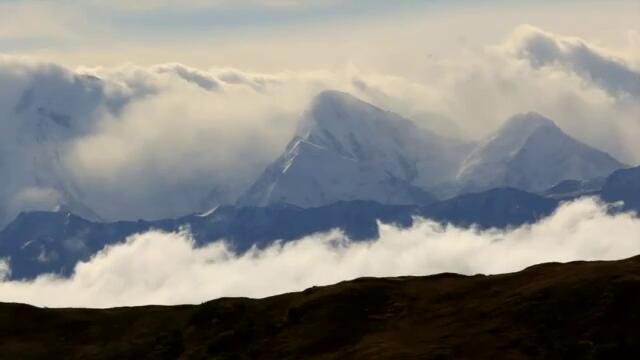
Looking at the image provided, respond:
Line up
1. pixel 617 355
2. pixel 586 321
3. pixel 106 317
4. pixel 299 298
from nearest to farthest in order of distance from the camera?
pixel 617 355, pixel 586 321, pixel 299 298, pixel 106 317

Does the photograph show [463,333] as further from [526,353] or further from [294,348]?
[294,348]

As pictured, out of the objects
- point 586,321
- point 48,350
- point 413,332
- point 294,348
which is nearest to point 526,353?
point 586,321

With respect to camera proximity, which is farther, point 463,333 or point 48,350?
point 48,350

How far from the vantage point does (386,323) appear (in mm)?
108875

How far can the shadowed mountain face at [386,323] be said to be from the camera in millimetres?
93688

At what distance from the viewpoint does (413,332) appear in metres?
104

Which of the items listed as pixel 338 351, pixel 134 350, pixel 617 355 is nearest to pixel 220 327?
pixel 134 350

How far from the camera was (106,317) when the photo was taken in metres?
131

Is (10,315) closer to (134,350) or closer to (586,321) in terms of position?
(134,350)

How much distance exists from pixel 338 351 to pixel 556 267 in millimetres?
26446

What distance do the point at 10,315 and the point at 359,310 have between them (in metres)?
44.1

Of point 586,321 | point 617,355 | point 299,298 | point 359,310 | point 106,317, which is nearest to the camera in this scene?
point 617,355

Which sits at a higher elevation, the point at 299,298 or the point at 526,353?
the point at 299,298

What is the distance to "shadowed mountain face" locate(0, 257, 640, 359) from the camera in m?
93.7
